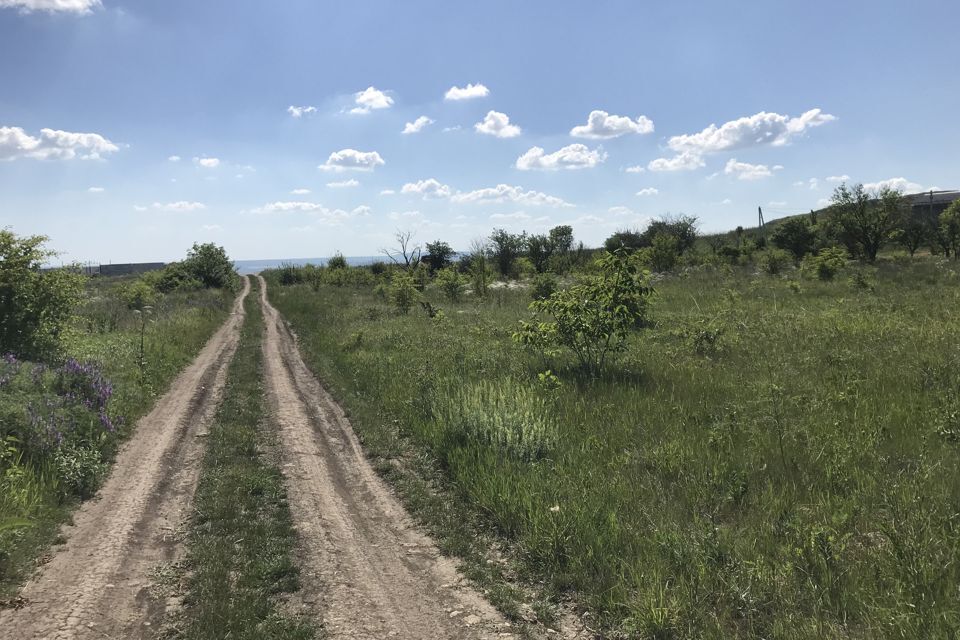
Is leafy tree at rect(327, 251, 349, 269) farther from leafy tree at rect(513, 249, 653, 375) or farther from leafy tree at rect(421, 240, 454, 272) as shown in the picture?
leafy tree at rect(513, 249, 653, 375)

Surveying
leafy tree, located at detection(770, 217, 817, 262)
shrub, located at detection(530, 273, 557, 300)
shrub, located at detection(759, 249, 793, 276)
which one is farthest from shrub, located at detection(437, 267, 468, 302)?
leafy tree, located at detection(770, 217, 817, 262)

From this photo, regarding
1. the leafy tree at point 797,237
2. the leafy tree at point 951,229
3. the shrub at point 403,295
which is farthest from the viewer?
the leafy tree at point 797,237

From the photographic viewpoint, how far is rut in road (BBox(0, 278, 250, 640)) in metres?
4.10

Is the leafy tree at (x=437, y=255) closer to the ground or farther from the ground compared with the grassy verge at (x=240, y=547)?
farther from the ground

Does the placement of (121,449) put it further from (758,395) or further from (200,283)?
(200,283)

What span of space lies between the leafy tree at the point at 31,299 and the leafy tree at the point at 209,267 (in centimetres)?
4962

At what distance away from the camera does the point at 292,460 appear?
7.89 meters

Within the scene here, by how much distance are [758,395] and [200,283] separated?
6041cm

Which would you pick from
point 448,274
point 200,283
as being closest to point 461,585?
point 448,274

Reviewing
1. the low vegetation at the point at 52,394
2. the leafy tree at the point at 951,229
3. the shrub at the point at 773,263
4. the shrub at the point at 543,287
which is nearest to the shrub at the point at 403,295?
the shrub at the point at 543,287

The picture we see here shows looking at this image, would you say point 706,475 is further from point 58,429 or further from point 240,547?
point 58,429

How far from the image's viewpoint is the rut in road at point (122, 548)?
4102 millimetres

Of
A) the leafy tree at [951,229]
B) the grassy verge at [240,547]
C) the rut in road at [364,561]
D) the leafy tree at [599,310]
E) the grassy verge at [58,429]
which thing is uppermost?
the leafy tree at [951,229]

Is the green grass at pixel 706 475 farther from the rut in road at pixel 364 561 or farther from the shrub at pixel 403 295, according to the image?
the shrub at pixel 403 295
